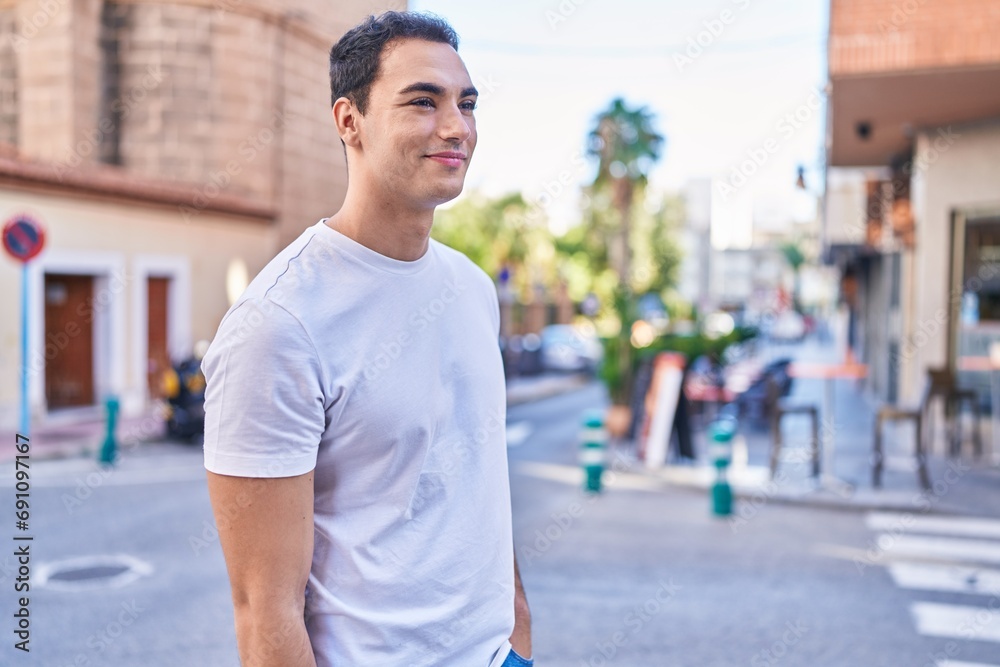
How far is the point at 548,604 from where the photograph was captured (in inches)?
251

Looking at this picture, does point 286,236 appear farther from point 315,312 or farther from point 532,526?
point 315,312

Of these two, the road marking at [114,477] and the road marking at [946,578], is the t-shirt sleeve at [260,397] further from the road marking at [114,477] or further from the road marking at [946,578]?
the road marking at [114,477]

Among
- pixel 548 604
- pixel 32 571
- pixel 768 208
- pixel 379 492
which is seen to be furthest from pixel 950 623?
pixel 768 208

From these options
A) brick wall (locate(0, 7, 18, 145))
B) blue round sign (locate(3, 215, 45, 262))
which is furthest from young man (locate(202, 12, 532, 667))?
brick wall (locate(0, 7, 18, 145))

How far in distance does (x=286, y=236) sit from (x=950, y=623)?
1954 cm

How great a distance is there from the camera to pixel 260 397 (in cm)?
153

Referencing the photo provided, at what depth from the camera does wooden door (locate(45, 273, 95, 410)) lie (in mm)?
16938

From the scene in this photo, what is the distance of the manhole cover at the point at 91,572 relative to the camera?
6.66 m

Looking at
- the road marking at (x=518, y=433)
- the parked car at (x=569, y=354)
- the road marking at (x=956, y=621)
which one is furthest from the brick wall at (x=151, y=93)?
the road marking at (x=956, y=621)

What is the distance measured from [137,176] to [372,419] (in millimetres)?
19631

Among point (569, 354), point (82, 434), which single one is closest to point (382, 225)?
point (82, 434)

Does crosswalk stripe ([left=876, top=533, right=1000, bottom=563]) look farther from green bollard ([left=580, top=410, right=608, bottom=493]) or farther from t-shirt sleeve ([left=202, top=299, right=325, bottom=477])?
t-shirt sleeve ([left=202, top=299, right=325, bottom=477])

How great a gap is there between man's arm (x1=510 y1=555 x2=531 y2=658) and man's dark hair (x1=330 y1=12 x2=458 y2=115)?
3.27 ft

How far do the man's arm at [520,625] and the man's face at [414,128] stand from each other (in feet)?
2.63
